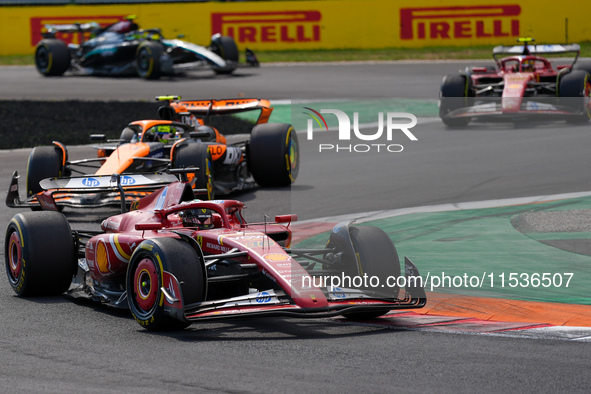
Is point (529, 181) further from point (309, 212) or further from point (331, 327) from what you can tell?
point (331, 327)

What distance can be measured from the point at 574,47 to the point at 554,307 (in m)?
14.8

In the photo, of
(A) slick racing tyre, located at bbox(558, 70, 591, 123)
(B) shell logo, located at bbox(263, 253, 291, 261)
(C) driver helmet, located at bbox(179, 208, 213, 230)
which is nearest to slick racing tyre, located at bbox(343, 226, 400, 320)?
(B) shell logo, located at bbox(263, 253, 291, 261)

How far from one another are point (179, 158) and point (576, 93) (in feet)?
31.3

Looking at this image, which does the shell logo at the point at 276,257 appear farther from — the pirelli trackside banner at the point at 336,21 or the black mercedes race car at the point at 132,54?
the pirelli trackside banner at the point at 336,21

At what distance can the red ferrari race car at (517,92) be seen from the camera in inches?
778

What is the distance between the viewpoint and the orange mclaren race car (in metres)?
12.3

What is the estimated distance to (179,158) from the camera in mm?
13508

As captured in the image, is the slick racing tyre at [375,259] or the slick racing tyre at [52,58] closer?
the slick racing tyre at [375,259]

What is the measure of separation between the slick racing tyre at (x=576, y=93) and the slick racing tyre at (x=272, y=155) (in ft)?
23.6

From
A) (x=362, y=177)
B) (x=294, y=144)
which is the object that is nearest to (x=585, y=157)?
(x=362, y=177)

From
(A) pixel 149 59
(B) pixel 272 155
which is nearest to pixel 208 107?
(B) pixel 272 155

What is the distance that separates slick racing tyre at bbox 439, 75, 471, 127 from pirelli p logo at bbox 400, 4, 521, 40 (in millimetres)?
13242

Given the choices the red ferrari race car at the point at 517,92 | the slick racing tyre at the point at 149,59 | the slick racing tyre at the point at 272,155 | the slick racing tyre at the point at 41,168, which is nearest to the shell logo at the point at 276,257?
the slick racing tyre at the point at 41,168

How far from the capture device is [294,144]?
50.3 feet
